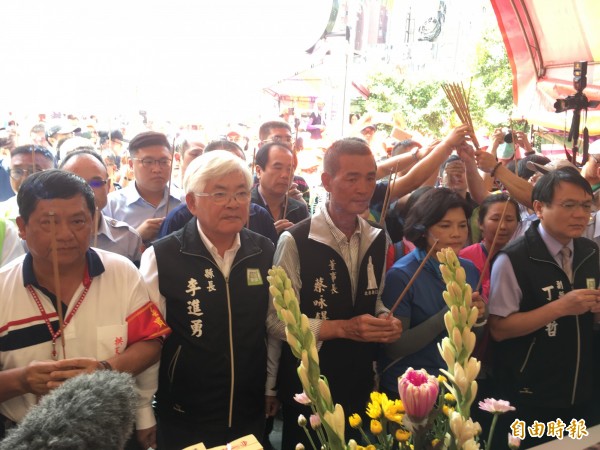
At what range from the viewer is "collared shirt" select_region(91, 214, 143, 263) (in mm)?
1978

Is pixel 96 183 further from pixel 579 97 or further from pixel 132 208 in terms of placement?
pixel 579 97

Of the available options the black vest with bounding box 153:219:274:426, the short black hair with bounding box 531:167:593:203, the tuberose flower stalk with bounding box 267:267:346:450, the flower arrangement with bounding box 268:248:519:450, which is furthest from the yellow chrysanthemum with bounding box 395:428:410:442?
the short black hair with bounding box 531:167:593:203

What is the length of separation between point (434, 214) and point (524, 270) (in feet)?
1.17

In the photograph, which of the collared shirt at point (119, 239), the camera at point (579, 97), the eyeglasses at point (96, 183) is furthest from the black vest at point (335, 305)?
the camera at point (579, 97)

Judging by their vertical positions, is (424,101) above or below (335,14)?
below

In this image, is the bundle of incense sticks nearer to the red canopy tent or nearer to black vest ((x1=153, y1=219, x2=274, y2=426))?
black vest ((x1=153, y1=219, x2=274, y2=426))

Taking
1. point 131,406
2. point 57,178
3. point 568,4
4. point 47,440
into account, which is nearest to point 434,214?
point 57,178

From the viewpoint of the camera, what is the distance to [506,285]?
1.76 m

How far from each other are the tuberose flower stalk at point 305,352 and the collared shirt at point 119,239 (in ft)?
4.46

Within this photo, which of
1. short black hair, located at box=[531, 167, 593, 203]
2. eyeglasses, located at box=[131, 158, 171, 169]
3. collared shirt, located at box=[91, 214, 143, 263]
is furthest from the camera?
eyeglasses, located at box=[131, 158, 171, 169]

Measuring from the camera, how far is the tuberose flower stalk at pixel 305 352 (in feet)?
2.51

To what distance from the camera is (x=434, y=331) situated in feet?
5.33

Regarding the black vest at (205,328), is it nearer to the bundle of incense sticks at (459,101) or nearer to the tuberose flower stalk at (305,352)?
the tuberose flower stalk at (305,352)

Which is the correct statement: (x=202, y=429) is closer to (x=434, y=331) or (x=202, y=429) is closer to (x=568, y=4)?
(x=434, y=331)
